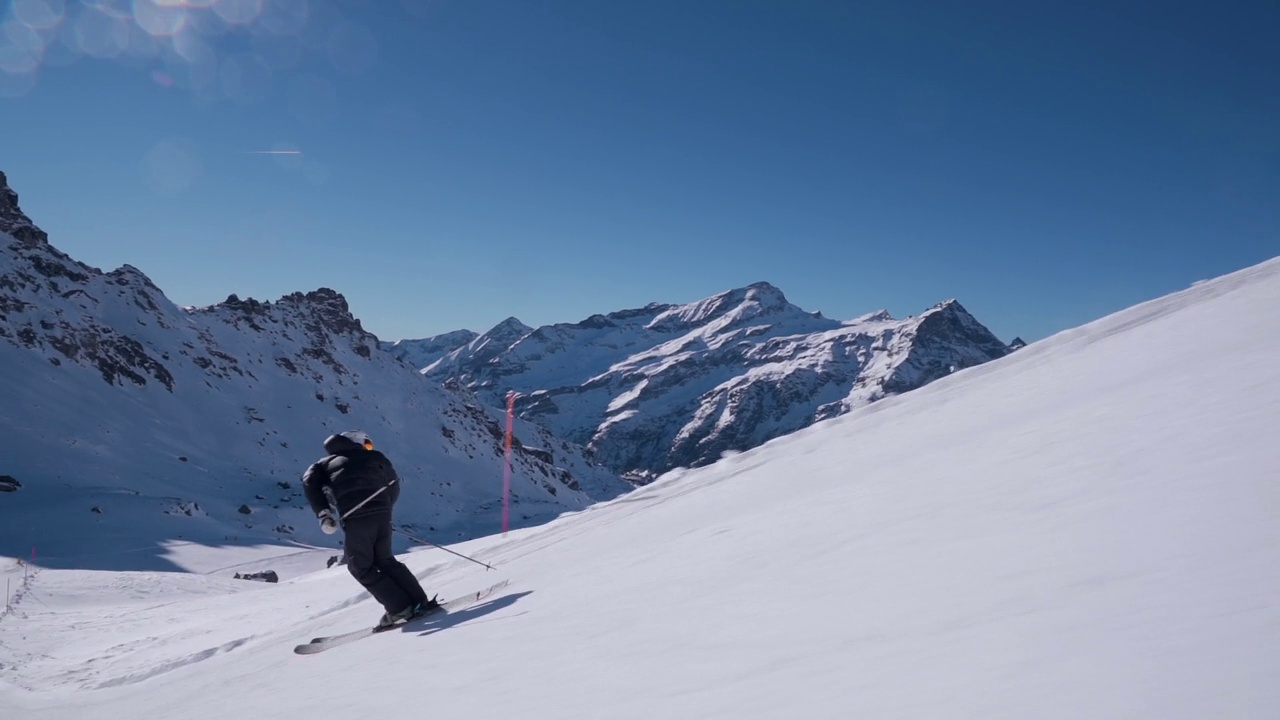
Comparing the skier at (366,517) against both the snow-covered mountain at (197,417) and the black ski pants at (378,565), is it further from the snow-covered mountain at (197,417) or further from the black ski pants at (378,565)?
the snow-covered mountain at (197,417)

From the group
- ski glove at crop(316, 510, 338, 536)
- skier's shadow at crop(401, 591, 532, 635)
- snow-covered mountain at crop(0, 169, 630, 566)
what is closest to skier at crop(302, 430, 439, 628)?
ski glove at crop(316, 510, 338, 536)

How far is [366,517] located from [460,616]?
4.35 ft

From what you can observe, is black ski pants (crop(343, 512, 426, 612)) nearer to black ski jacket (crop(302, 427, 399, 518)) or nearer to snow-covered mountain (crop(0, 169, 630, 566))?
black ski jacket (crop(302, 427, 399, 518))

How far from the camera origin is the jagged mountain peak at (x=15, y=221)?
71688 millimetres

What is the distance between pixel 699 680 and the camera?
274 centimetres

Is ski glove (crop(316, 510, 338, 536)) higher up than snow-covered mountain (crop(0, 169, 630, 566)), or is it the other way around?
snow-covered mountain (crop(0, 169, 630, 566))

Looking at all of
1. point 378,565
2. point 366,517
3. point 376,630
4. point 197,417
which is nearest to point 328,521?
point 366,517

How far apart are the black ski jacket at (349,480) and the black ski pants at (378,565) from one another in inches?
4.3

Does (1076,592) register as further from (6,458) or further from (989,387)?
(6,458)

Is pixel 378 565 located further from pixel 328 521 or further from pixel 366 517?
pixel 328 521

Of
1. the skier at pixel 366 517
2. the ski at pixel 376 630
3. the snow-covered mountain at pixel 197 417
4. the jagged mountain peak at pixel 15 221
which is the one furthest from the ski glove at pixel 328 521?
the jagged mountain peak at pixel 15 221

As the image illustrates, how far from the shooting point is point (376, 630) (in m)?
6.23

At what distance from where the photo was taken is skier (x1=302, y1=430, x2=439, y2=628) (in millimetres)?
6301

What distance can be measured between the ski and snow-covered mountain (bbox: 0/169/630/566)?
96.7 feet
